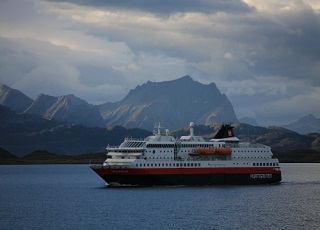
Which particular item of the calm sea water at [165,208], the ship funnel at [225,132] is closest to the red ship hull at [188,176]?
the calm sea water at [165,208]

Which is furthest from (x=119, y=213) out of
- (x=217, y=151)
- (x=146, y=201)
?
(x=217, y=151)

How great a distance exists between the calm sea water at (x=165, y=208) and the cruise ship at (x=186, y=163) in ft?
6.54

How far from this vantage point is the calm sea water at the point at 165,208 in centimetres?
6374

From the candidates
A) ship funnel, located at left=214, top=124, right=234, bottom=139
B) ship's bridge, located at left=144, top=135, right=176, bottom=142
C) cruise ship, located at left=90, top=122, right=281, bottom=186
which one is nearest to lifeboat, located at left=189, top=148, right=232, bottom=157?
cruise ship, located at left=90, top=122, right=281, bottom=186

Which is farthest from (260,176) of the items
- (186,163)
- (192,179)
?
(186,163)

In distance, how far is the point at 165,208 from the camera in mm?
74062

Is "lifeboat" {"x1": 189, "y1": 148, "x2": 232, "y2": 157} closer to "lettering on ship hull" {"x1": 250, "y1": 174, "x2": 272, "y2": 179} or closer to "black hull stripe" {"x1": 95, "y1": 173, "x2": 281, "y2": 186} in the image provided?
"black hull stripe" {"x1": 95, "y1": 173, "x2": 281, "y2": 186}

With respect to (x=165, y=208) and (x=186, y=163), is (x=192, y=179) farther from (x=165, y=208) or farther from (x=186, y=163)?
(x=165, y=208)

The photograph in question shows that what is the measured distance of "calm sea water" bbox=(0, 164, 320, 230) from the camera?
63.7m

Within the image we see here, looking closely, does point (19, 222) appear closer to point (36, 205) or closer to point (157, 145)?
point (36, 205)

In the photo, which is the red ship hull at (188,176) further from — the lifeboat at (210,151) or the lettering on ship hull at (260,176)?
the lifeboat at (210,151)

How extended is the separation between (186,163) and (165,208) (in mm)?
22653

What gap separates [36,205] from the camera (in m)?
80.6

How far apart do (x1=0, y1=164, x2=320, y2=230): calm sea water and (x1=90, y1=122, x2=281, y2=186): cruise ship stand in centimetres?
199
